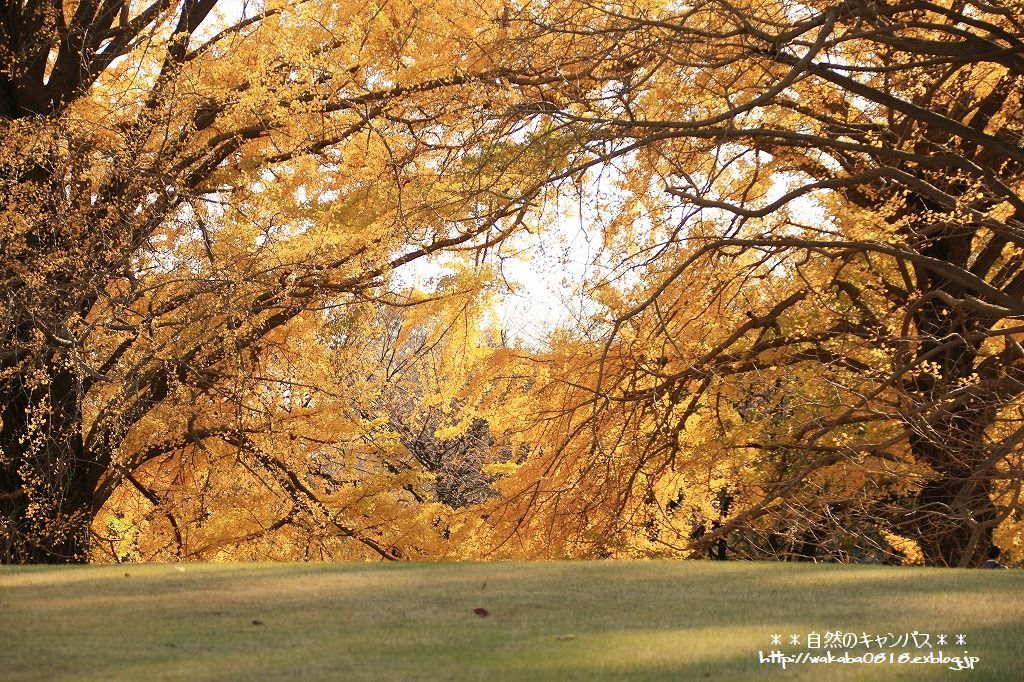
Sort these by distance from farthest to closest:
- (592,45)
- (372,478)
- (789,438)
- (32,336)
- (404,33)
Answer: (372,478), (789,438), (404,33), (32,336), (592,45)

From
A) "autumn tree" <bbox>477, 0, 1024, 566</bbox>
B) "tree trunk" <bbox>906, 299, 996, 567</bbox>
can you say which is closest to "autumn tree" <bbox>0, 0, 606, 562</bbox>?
"autumn tree" <bbox>477, 0, 1024, 566</bbox>

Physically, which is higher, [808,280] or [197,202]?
[197,202]

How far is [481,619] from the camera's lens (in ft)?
14.0

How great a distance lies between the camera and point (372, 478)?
1436 centimetres

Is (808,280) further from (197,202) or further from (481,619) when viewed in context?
(481,619)

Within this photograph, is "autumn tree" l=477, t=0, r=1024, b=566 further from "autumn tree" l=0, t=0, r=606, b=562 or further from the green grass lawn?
the green grass lawn

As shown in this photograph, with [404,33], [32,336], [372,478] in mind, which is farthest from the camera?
[372,478]

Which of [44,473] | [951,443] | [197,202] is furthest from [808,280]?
[44,473]

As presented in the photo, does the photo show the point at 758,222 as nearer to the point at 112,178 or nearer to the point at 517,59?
the point at 517,59

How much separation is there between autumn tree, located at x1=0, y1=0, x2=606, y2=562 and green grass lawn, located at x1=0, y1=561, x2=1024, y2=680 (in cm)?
396

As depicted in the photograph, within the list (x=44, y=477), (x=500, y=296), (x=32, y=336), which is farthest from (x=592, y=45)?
(x=44, y=477)

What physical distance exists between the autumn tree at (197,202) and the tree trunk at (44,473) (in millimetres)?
33

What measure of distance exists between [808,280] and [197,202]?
5.67m

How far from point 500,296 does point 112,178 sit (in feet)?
12.3
